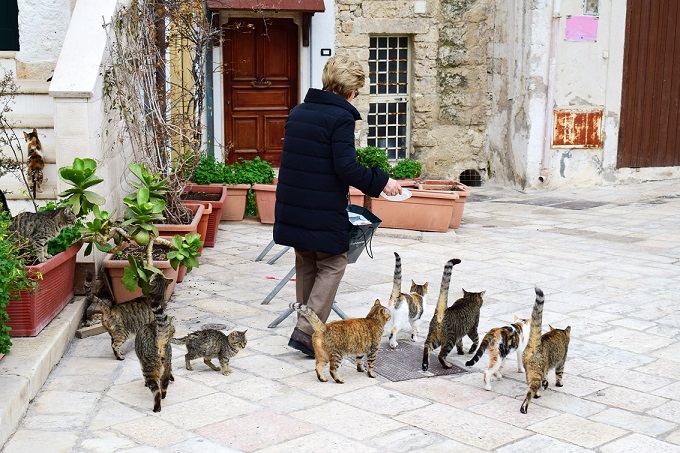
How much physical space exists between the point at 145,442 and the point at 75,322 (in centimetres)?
184

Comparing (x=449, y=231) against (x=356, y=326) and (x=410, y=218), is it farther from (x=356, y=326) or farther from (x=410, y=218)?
(x=356, y=326)

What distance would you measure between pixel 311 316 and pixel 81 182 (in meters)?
1.88

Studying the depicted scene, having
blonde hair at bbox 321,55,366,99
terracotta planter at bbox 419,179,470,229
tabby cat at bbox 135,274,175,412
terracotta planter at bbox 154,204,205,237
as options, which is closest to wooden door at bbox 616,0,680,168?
terracotta planter at bbox 419,179,470,229

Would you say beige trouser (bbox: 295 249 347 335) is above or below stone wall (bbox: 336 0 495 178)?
below

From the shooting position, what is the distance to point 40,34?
8.96 m

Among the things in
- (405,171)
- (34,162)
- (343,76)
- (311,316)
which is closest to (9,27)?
(34,162)

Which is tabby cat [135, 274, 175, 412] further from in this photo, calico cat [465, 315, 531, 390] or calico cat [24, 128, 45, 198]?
calico cat [24, 128, 45, 198]

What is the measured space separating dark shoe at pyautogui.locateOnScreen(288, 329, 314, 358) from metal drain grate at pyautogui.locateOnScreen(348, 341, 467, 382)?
0.30 meters

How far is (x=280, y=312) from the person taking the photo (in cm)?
666

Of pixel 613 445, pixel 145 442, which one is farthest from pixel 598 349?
pixel 145 442

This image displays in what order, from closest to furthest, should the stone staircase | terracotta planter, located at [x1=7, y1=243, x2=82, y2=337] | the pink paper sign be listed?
terracotta planter, located at [x1=7, y1=243, x2=82, y2=337] < the stone staircase < the pink paper sign

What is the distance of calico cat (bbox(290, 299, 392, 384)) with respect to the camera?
5.09 metres

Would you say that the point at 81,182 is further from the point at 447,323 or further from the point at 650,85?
the point at 650,85

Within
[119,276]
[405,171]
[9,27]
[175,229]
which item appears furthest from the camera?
[405,171]
